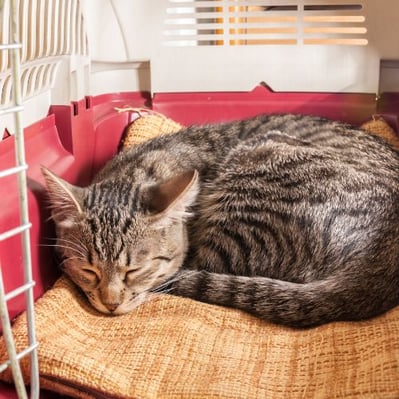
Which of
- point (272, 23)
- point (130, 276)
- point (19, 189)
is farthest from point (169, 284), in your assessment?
point (272, 23)

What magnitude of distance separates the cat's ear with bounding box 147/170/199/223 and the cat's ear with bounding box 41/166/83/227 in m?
0.20

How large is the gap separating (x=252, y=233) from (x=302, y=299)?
0.93 ft

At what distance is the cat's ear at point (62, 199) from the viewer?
1.60 m

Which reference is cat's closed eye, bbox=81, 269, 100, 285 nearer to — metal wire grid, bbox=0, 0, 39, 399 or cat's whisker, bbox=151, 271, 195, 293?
cat's whisker, bbox=151, 271, 195, 293

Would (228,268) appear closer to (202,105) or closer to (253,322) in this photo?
(253,322)

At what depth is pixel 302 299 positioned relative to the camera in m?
1.55

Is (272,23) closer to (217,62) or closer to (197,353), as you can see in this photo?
(217,62)

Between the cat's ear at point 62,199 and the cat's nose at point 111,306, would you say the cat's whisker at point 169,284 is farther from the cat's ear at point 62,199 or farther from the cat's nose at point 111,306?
the cat's ear at point 62,199

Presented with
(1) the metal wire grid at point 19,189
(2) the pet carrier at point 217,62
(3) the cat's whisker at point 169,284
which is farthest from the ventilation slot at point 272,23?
(1) the metal wire grid at point 19,189

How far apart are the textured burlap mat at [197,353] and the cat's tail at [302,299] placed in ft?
0.09

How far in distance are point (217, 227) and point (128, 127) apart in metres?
0.81

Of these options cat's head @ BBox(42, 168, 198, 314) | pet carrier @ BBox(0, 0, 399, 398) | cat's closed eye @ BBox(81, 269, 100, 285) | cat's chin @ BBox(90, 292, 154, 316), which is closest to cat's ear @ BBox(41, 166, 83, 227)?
cat's head @ BBox(42, 168, 198, 314)

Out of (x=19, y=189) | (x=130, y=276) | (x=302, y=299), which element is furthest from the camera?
(x=130, y=276)

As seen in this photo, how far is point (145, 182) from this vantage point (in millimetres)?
1841
